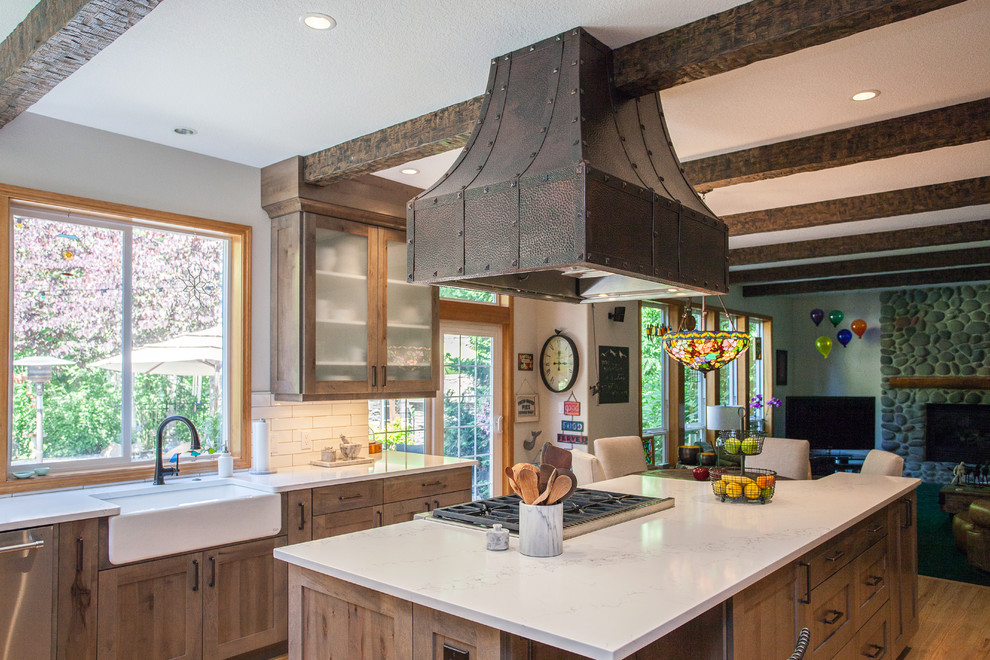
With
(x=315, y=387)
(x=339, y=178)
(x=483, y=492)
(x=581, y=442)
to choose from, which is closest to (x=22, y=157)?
(x=339, y=178)

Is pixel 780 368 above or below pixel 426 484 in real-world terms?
above

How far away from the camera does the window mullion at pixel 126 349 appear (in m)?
3.74

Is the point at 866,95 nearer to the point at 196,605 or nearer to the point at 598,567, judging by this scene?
the point at 598,567

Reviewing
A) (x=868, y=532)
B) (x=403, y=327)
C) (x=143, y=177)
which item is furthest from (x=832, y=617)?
(x=143, y=177)

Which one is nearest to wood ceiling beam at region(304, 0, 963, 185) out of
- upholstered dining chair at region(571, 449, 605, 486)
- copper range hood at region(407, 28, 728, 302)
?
copper range hood at region(407, 28, 728, 302)

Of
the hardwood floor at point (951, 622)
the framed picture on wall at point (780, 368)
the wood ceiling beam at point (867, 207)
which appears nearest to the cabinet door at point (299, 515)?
the hardwood floor at point (951, 622)

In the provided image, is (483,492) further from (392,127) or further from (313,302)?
(392,127)

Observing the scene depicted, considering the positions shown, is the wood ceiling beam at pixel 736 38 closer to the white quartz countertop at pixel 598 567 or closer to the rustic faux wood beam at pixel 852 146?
the rustic faux wood beam at pixel 852 146

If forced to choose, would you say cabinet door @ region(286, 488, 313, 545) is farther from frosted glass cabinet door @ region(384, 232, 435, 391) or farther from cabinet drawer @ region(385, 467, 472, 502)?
frosted glass cabinet door @ region(384, 232, 435, 391)

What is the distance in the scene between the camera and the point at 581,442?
254 inches

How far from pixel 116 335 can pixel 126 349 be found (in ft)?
0.28

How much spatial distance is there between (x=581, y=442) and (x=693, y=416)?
2706mm

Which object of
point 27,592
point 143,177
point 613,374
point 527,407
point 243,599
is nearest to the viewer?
point 27,592

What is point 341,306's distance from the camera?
4355mm
